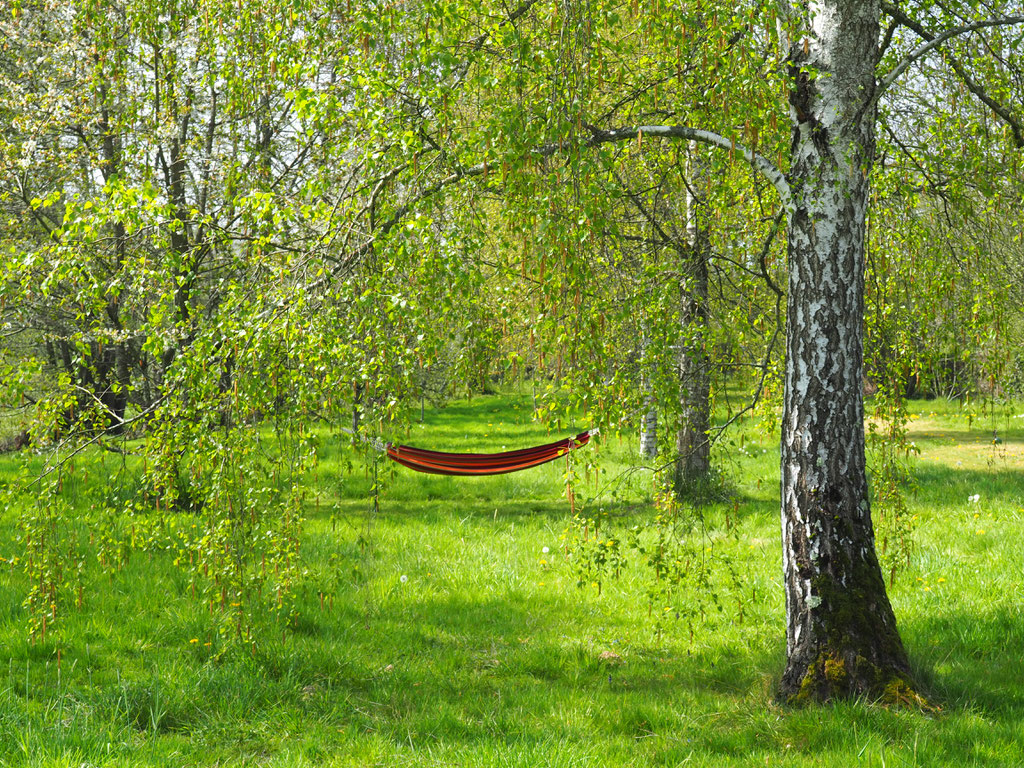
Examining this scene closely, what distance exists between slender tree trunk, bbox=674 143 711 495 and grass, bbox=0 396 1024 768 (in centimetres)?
52

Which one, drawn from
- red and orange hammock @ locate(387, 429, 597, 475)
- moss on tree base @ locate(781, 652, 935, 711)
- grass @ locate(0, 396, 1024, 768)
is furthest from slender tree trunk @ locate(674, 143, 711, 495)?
red and orange hammock @ locate(387, 429, 597, 475)

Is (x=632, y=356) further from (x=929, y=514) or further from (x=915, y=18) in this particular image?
(x=929, y=514)

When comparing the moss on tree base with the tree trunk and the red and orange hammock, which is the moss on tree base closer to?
the tree trunk

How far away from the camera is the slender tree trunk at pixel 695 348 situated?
448 cm

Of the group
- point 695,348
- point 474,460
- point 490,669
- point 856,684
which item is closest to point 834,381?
point 695,348

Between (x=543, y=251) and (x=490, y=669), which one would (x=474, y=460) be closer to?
(x=490, y=669)

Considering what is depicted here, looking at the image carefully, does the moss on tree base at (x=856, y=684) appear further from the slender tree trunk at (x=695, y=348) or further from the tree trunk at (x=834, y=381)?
the slender tree trunk at (x=695, y=348)

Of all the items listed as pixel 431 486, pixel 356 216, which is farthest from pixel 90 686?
pixel 431 486

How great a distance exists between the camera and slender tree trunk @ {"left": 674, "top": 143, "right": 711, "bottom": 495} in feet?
14.7

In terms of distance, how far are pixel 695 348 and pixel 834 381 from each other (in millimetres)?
1006

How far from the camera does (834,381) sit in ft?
12.3

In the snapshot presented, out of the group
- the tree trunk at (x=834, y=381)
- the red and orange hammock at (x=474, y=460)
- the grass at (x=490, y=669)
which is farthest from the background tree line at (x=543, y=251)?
the red and orange hammock at (x=474, y=460)

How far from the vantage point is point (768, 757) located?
3387 mm

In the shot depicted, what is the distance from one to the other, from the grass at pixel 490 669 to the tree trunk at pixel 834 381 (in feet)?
0.97
